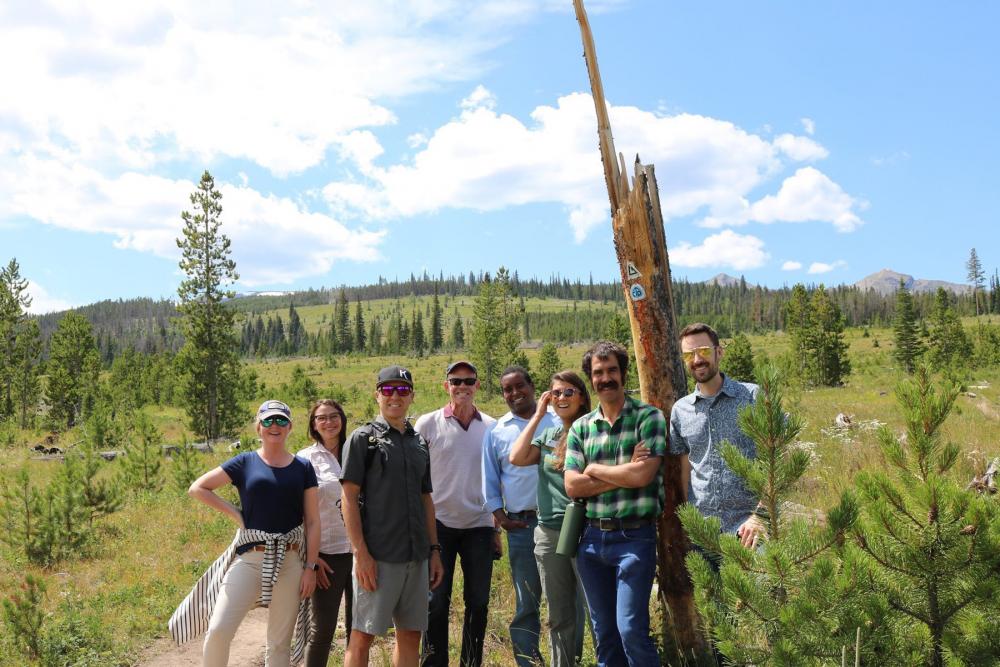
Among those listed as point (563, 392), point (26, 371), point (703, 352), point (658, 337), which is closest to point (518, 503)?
point (563, 392)

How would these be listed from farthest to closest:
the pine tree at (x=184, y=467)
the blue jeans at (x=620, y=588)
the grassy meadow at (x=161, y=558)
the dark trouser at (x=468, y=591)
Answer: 1. the pine tree at (x=184, y=467)
2. the grassy meadow at (x=161, y=558)
3. the dark trouser at (x=468, y=591)
4. the blue jeans at (x=620, y=588)

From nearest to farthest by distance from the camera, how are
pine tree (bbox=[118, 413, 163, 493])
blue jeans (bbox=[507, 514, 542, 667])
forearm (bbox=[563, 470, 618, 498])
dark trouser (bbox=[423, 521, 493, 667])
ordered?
1. forearm (bbox=[563, 470, 618, 498])
2. blue jeans (bbox=[507, 514, 542, 667])
3. dark trouser (bbox=[423, 521, 493, 667])
4. pine tree (bbox=[118, 413, 163, 493])

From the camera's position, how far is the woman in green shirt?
12.7 ft

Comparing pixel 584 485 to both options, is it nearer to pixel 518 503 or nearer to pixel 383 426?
pixel 518 503

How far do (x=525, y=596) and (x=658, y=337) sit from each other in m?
1.86

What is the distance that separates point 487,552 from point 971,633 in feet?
9.25

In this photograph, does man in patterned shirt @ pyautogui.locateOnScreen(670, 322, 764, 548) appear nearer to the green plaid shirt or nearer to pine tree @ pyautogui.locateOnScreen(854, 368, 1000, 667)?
the green plaid shirt

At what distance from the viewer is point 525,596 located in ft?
14.1

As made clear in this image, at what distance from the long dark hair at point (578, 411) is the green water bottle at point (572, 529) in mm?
309

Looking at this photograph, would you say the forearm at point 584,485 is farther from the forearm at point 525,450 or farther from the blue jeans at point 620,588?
the forearm at point 525,450

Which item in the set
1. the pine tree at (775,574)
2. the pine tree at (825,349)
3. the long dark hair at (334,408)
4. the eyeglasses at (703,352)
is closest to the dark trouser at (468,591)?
the long dark hair at (334,408)

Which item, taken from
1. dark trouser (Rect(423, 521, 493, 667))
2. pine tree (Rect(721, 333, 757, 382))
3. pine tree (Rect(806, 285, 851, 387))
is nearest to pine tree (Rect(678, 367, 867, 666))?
dark trouser (Rect(423, 521, 493, 667))

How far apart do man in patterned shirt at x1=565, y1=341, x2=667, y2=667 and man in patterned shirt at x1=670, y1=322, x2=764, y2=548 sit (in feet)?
0.61

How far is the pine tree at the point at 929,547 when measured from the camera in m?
2.25
